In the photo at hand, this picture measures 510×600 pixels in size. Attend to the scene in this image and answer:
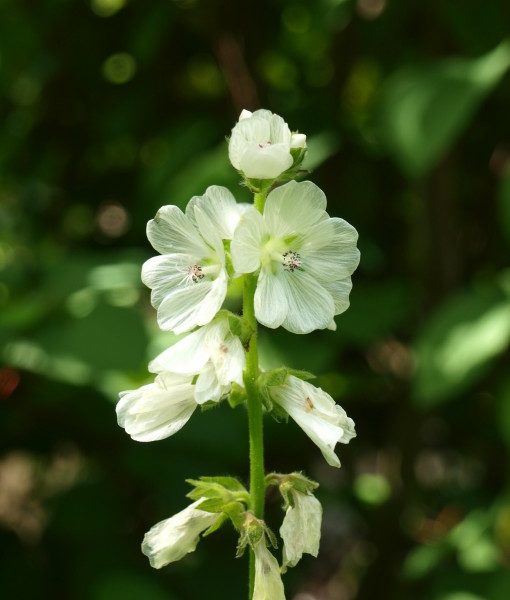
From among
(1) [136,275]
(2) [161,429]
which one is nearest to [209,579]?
(1) [136,275]

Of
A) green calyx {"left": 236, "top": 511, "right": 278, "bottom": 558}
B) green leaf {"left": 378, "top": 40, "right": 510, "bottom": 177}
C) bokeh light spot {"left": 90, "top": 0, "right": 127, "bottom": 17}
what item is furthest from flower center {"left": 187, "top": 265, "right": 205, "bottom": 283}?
bokeh light spot {"left": 90, "top": 0, "right": 127, "bottom": 17}

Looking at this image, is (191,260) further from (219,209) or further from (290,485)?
(290,485)

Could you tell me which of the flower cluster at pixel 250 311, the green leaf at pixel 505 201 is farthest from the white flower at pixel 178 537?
the green leaf at pixel 505 201

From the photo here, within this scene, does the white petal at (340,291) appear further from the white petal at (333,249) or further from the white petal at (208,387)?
the white petal at (208,387)

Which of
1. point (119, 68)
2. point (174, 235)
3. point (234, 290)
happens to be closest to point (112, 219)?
point (119, 68)

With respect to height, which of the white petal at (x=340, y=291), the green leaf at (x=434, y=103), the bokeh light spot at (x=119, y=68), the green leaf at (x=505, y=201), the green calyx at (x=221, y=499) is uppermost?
the white petal at (x=340, y=291)

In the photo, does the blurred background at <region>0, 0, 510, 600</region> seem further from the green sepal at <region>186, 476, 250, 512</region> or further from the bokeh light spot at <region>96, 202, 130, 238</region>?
the green sepal at <region>186, 476, 250, 512</region>
